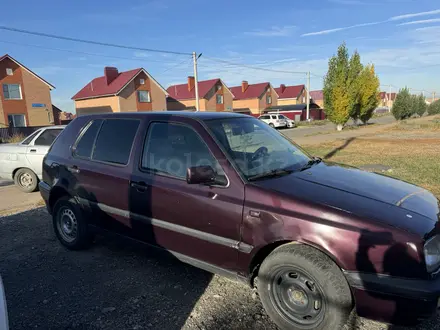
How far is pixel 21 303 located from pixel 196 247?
A: 71.7 inches

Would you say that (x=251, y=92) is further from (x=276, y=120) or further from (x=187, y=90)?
(x=276, y=120)

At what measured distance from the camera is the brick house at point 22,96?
33250mm

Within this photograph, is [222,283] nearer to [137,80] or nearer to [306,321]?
[306,321]

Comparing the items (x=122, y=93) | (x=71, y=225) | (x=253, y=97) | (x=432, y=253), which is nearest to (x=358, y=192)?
(x=432, y=253)

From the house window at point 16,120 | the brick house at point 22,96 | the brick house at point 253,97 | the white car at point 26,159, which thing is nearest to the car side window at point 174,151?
the white car at point 26,159

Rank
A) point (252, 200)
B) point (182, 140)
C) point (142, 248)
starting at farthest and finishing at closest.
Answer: point (142, 248), point (182, 140), point (252, 200)

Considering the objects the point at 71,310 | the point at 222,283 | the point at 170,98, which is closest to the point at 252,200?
the point at 222,283

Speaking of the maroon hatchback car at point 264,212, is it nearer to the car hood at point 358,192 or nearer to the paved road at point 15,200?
the car hood at point 358,192

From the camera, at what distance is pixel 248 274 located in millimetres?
2801

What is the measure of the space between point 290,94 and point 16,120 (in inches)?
1941

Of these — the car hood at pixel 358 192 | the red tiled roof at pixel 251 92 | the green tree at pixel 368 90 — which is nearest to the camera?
the car hood at pixel 358 192

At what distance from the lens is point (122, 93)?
4075 cm

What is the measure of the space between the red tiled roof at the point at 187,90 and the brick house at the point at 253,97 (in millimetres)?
8197

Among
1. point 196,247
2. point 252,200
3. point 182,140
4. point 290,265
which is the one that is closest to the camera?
point 290,265
